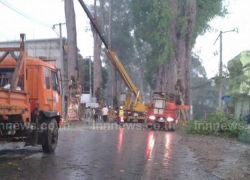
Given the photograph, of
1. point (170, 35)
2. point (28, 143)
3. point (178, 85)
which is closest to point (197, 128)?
point (178, 85)

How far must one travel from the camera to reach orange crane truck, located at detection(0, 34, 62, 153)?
12.9m

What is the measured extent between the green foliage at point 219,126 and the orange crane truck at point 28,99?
1194cm

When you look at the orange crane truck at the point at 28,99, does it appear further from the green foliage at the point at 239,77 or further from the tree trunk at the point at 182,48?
the tree trunk at the point at 182,48

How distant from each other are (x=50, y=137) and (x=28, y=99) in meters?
2.06

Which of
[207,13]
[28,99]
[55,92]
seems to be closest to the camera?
[28,99]

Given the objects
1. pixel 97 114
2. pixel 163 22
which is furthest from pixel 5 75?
pixel 97 114

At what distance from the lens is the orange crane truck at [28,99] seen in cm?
1292

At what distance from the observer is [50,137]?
15555mm

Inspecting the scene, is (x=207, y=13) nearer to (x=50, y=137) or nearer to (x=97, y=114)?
(x=97, y=114)

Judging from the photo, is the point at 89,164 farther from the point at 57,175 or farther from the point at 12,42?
the point at 12,42

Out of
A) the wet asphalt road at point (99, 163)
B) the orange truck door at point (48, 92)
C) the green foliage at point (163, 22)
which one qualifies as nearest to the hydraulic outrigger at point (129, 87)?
the green foliage at point (163, 22)

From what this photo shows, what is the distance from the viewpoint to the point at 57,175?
11.0 meters

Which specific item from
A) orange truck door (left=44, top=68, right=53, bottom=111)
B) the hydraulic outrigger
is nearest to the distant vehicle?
the hydraulic outrigger

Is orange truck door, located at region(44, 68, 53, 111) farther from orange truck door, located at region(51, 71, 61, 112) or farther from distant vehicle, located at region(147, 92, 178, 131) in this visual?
distant vehicle, located at region(147, 92, 178, 131)
